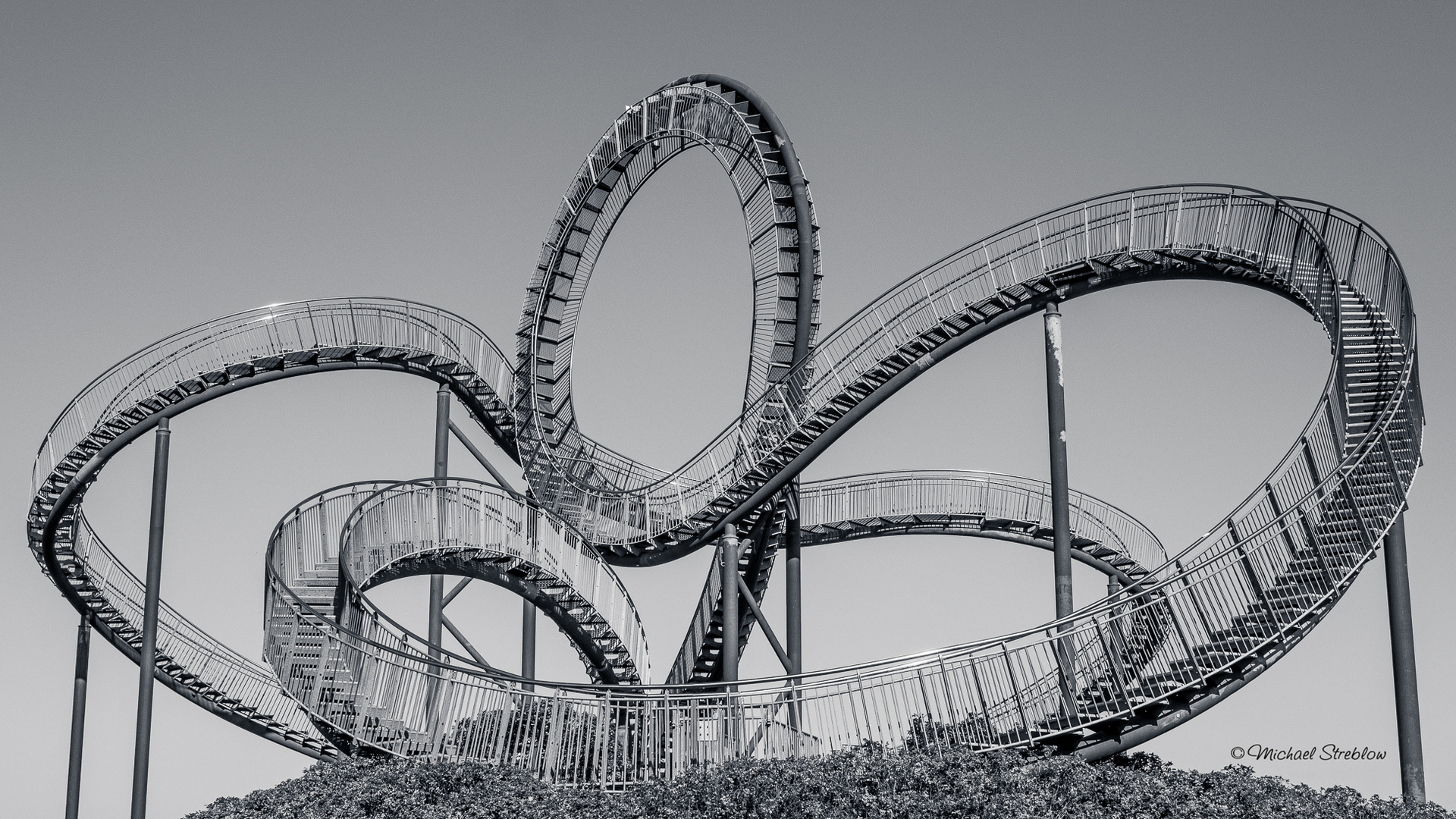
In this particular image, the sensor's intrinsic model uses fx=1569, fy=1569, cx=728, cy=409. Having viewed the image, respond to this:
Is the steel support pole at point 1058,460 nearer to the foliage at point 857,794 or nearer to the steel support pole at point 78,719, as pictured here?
the foliage at point 857,794

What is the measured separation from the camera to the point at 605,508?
2330cm

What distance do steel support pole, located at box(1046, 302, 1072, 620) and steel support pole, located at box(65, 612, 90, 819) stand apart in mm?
15715

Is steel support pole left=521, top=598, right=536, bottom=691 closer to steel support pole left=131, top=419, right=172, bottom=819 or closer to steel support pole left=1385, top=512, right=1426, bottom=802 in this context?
steel support pole left=131, top=419, right=172, bottom=819

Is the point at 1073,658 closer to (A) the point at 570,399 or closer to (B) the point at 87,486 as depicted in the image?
(A) the point at 570,399

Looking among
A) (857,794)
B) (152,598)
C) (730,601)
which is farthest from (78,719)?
(857,794)

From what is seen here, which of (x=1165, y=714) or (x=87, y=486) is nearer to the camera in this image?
(x=1165, y=714)

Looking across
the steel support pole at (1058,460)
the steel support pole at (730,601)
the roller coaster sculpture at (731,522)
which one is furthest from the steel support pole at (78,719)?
the steel support pole at (1058,460)

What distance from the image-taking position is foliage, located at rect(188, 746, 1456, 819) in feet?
43.3

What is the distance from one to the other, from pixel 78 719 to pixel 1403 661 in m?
19.4

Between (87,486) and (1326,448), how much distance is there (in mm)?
18715

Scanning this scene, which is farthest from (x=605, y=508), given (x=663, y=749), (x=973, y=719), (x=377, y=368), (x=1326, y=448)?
(x=1326, y=448)

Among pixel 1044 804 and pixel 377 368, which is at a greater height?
pixel 377 368

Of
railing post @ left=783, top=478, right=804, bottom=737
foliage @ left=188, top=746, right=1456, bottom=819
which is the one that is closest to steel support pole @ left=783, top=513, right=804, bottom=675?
railing post @ left=783, top=478, right=804, bottom=737

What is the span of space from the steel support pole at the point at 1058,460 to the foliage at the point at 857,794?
2358mm
